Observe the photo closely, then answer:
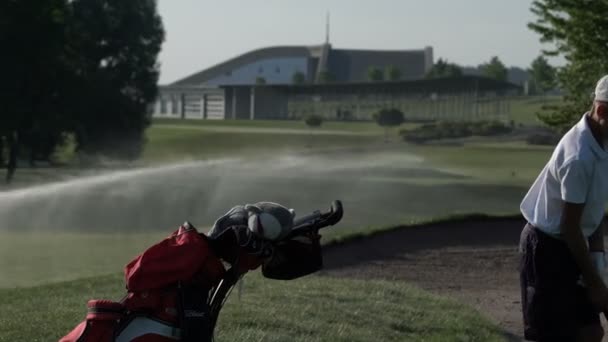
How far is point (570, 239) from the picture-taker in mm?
5914

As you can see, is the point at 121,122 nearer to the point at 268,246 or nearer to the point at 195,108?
the point at 195,108

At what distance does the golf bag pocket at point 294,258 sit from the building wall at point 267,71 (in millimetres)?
60577

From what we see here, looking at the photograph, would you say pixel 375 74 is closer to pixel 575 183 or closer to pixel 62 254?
pixel 62 254

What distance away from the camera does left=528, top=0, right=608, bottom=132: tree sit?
21.6 metres

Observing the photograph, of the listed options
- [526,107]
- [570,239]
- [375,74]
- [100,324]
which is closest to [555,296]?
[570,239]

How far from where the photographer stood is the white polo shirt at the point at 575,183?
19.2 feet

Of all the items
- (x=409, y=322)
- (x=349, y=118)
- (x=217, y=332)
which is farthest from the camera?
(x=349, y=118)

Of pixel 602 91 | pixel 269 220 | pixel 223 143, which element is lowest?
pixel 223 143

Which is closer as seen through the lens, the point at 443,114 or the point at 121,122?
the point at 443,114

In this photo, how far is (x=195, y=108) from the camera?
64.9 meters

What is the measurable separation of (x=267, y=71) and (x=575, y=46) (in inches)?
1807

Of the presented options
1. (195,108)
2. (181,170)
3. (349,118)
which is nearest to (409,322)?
(181,170)

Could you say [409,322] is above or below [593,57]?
below

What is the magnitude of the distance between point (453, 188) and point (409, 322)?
24301 mm
